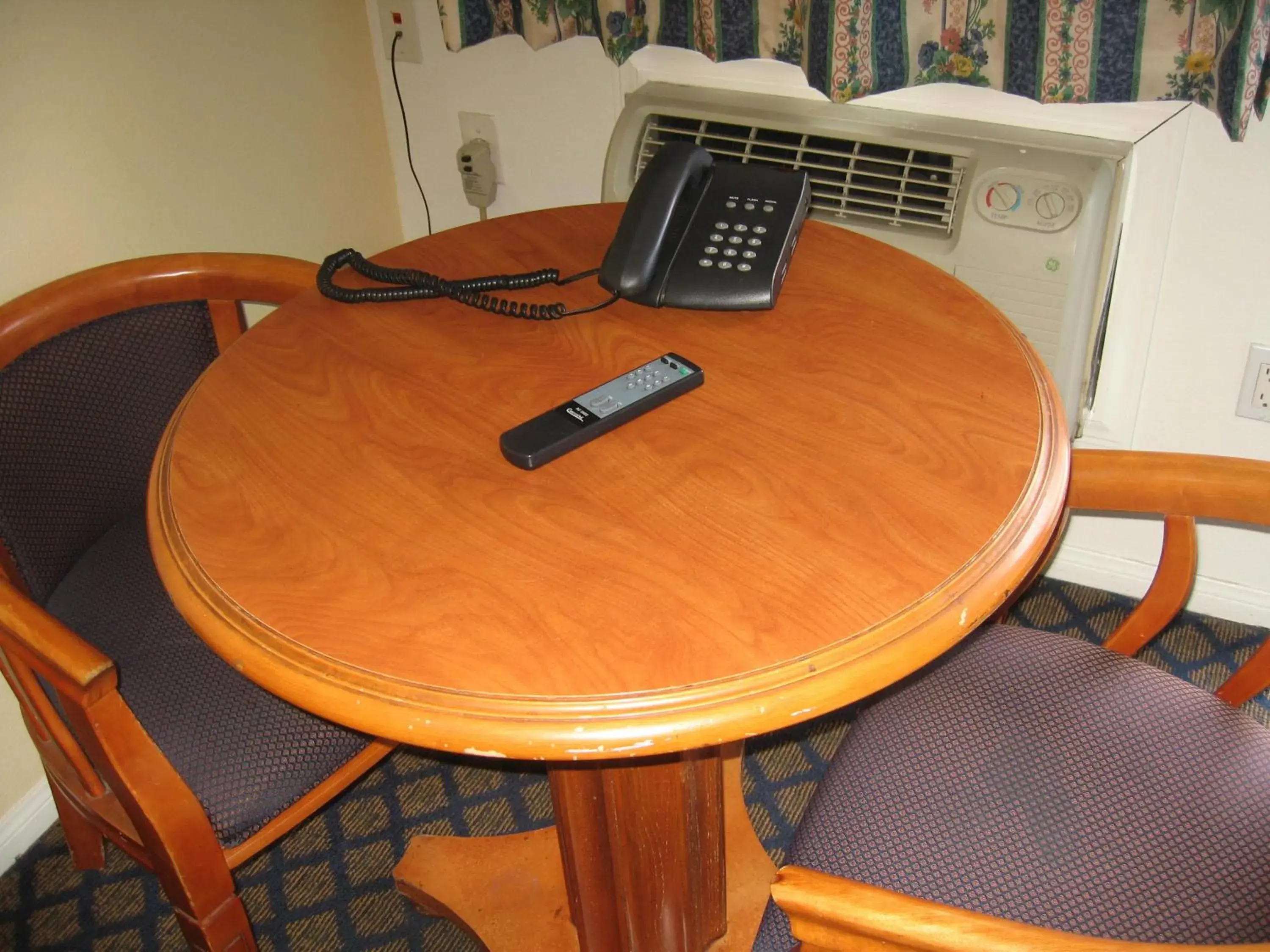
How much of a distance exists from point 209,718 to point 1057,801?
83 cm

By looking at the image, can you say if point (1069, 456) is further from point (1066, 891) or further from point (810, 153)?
point (810, 153)

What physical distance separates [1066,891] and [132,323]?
1212 millimetres

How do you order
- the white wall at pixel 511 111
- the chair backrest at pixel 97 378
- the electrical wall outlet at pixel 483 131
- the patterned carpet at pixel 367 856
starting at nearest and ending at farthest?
the chair backrest at pixel 97 378, the patterned carpet at pixel 367 856, the white wall at pixel 511 111, the electrical wall outlet at pixel 483 131

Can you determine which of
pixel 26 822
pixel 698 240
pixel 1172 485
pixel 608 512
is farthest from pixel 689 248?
pixel 26 822

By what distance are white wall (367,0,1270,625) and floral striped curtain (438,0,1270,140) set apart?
81mm

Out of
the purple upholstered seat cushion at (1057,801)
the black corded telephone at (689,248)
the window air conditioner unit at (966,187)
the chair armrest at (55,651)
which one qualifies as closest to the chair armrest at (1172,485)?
the purple upholstered seat cushion at (1057,801)

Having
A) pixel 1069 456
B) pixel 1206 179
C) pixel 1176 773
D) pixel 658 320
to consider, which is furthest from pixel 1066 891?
pixel 1206 179

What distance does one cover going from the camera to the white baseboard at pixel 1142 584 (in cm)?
180

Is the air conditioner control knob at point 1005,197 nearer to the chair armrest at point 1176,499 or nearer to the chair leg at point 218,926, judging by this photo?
the chair armrest at point 1176,499

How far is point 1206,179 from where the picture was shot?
1479 millimetres

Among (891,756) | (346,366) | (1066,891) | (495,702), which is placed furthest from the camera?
(346,366)

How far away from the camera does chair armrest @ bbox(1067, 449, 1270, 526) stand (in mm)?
995

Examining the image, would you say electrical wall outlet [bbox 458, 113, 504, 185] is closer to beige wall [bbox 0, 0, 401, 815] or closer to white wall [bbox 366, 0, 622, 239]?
white wall [bbox 366, 0, 622, 239]

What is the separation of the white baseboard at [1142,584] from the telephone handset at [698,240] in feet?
3.23
